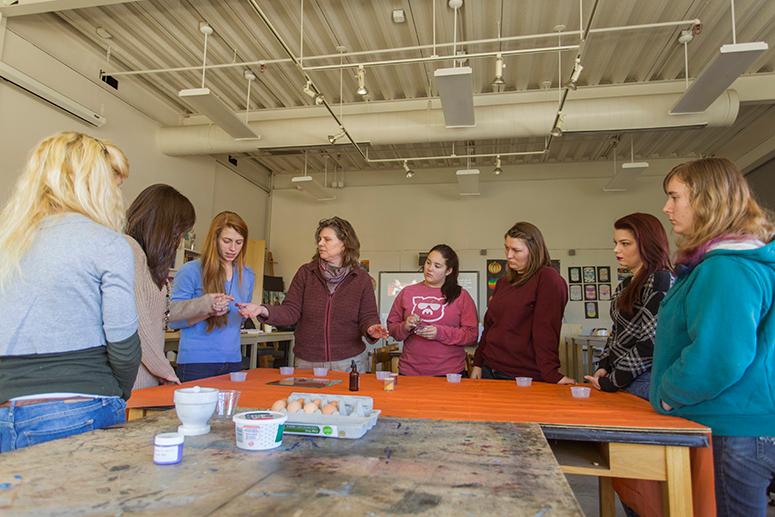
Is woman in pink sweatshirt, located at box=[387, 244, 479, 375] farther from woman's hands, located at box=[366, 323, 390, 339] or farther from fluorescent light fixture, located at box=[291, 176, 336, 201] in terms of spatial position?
fluorescent light fixture, located at box=[291, 176, 336, 201]

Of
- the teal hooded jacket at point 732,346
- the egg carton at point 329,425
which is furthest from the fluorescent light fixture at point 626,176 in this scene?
the egg carton at point 329,425

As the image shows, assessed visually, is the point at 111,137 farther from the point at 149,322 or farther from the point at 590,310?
the point at 590,310

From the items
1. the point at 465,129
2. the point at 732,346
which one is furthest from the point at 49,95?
the point at 732,346

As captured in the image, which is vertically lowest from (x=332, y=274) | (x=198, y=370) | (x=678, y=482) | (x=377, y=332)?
(x=678, y=482)

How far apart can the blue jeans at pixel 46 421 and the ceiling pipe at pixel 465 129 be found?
4.81 metres

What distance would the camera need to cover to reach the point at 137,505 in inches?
27.5

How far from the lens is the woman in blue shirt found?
235 cm

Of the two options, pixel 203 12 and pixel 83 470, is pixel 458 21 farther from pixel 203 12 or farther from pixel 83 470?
pixel 83 470

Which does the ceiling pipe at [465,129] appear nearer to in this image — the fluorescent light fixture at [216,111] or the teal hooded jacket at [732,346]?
the fluorescent light fixture at [216,111]

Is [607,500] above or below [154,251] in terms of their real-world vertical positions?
below

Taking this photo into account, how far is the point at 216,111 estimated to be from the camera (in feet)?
15.9

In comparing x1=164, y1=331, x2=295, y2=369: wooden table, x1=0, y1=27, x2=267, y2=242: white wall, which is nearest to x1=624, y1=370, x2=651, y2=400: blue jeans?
x1=164, y1=331, x2=295, y2=369: wooden table

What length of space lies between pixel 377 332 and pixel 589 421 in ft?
4.10

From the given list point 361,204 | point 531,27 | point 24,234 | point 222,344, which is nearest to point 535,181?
point 361,204
